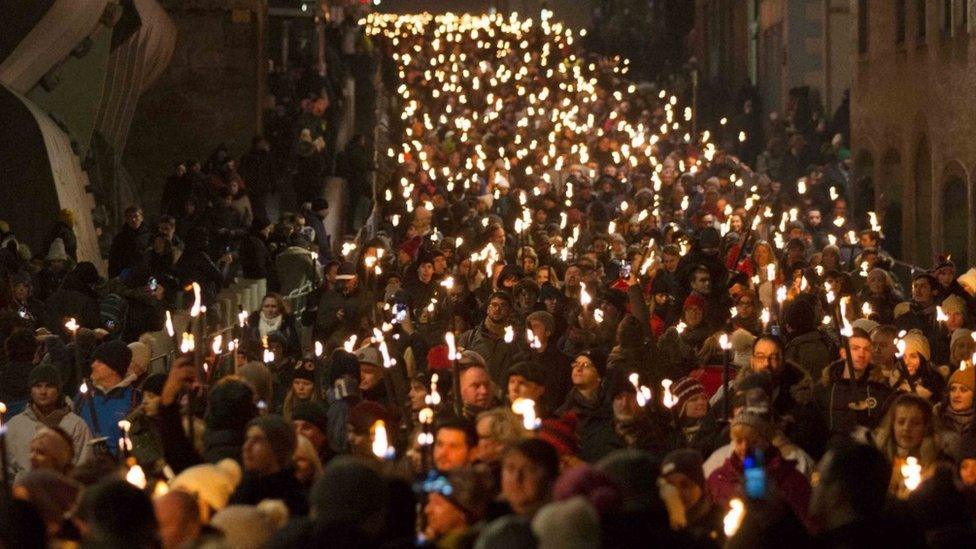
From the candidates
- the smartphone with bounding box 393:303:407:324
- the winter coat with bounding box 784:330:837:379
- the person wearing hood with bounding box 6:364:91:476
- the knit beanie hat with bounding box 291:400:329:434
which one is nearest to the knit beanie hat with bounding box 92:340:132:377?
the person wearing hood with bounding box 6:364:91:476

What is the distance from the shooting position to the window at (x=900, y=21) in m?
38.2

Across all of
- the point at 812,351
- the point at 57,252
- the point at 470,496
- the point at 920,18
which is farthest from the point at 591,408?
the point at 920,18

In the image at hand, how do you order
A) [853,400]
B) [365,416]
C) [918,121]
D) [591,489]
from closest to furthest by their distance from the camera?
[591,489] < [365,416] < [853,400] < [918,121]

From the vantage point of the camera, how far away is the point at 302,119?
32.2 meters

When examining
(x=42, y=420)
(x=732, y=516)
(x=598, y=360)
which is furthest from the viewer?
(x=598, y=360)

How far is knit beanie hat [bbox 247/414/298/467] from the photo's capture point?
923 centimetres

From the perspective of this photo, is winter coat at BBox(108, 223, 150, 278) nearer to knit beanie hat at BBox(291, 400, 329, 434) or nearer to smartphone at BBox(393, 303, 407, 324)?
smartphone at BBox(393, 303, 407, 324)

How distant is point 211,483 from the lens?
9.09 meters

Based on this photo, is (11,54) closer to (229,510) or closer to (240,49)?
(240,49)

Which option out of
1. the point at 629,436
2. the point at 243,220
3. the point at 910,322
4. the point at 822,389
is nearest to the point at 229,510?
the point at 629,436

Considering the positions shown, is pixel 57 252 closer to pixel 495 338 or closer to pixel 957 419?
pixel 495 338

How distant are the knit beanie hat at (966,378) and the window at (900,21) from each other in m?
26.4

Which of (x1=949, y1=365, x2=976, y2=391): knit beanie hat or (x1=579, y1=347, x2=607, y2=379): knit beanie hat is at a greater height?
(x1=579, y1=347, x2=607, y2=379): knit beanie hat

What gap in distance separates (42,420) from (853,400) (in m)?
4.15
